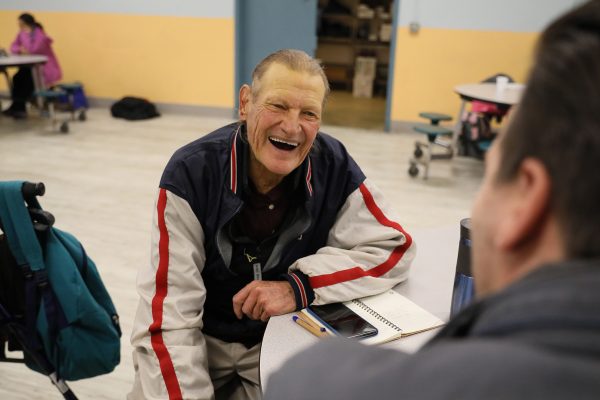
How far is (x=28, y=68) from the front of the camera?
6.70 m

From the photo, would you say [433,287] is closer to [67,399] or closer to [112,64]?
[67,399]

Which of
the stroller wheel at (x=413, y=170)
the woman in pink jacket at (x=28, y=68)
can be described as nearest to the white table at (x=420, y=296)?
the stroller wheel at (x=413, y=170)

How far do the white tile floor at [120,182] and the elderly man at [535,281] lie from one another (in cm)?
187

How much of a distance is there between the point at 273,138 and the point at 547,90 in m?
1.05

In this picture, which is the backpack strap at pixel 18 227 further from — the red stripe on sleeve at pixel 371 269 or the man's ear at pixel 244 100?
Result: the red stripe on sleeve at pixel 371 269

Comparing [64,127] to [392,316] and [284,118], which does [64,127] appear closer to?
[284,118]

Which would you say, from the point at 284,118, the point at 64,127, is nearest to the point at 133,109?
the point at 64,127

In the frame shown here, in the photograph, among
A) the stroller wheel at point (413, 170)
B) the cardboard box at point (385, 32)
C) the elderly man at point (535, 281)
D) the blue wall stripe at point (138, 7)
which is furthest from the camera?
the cardboard box at point (385, 32)

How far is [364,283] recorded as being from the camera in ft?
4.27

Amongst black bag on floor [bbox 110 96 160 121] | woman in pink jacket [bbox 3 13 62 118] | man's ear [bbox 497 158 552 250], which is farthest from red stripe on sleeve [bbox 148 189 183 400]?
woman in pink jacket [bbox 3 13 62 118]

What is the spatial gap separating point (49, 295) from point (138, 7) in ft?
20.3

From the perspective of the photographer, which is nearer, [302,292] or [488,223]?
[488,223]

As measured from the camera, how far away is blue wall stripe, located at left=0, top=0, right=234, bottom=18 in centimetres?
672

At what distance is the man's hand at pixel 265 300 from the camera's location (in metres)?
1.25
